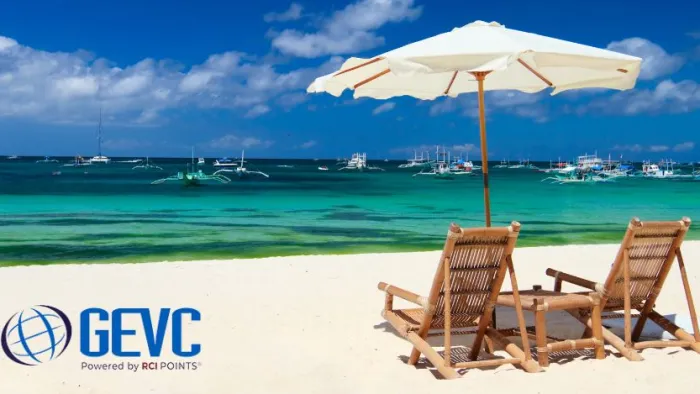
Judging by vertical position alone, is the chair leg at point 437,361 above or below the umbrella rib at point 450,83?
below

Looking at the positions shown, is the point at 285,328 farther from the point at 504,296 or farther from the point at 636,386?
the point at 636,386

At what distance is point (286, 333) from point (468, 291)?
1504 mm

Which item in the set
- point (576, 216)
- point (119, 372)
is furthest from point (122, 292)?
point (576, 216)

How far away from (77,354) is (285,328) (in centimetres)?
142

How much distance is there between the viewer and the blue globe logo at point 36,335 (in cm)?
410

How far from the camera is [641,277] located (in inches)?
164

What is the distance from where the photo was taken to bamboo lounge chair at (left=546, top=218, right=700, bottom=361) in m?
4.00

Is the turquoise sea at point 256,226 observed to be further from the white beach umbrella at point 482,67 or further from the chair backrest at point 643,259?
the chair backrest at point 643,259

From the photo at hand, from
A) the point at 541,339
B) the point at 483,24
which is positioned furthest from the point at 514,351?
the point at 483,24

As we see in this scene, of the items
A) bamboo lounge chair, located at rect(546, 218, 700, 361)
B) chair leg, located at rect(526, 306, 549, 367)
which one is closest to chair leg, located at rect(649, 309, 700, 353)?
bamboo lounge chair, located at rect(546, 218, 700, 361)

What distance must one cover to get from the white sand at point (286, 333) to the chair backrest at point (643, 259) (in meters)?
0.39

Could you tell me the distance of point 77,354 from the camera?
4.15 meters

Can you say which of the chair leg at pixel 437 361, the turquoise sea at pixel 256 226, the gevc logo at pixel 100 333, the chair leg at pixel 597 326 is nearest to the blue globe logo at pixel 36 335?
the gevc logo at pixel 100 333

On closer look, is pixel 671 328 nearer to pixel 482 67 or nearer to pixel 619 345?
pixel 619 345
